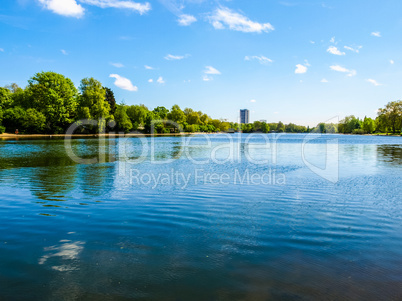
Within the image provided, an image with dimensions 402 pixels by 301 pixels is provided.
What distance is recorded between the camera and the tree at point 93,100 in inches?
3590

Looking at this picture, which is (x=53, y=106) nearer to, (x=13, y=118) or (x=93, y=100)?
(x=13, y=118)

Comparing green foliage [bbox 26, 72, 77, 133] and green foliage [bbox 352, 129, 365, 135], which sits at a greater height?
green foliage [bbox 26, 72, 77, 133]

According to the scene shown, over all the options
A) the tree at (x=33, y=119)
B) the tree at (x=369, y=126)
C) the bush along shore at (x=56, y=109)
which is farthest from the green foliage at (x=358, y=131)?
the tree at (x=33, y=119)

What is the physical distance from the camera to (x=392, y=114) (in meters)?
130

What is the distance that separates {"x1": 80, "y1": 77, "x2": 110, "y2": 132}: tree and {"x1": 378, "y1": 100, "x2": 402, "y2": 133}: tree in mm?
130858

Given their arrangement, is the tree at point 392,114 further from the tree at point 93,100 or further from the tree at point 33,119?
the tree at point 33,119

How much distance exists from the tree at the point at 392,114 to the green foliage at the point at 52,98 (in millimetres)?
140089

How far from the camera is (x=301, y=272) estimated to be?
563 cm

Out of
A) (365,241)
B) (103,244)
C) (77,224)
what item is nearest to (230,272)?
(103,244)

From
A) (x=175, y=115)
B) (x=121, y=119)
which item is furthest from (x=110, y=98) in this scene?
(x=175, y=115)

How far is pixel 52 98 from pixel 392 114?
14577cm

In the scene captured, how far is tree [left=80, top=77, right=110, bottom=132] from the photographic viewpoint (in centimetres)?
9119

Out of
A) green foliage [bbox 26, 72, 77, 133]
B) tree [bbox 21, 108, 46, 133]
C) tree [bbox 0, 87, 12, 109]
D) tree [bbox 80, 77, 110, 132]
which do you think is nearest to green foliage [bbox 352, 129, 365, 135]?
tree [bbox 80, 77, 110, 132]

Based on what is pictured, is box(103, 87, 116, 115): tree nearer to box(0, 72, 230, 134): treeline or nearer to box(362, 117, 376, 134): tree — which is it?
box(0, 72, 230, 134): treeline
